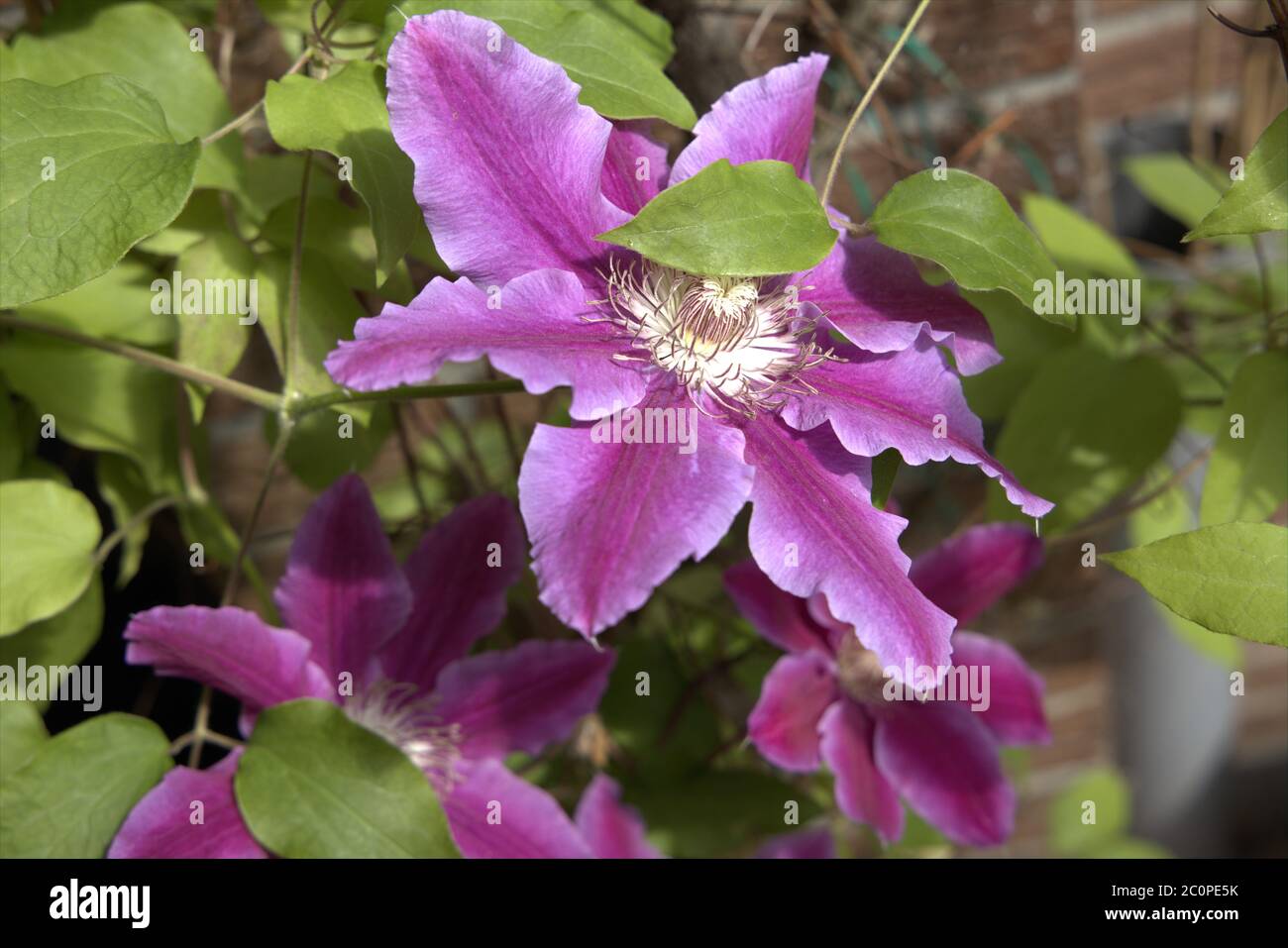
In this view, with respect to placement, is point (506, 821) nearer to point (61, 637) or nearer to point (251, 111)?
point (61, 637)

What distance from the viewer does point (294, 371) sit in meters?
0.62

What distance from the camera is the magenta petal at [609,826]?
0.77m

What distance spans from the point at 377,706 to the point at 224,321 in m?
0.27

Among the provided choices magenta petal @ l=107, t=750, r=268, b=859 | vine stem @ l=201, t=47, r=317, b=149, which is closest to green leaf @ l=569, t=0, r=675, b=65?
vine stem @ l=201, t=47, r=317, b=149

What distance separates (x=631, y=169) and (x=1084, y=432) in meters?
0.35

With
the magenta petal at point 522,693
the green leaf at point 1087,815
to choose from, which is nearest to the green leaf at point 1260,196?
the magenta petal at point 522,693

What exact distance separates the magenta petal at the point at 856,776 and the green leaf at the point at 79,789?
0.40m

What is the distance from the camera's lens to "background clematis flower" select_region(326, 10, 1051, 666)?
474 mm

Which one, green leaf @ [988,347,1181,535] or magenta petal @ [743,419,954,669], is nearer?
magenta petal @ [743,419,954,669]

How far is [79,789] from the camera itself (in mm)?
609

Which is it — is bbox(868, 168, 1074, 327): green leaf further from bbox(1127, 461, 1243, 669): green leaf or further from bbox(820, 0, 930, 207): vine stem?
bbox(1127, 461, 1243, 669): green leaf

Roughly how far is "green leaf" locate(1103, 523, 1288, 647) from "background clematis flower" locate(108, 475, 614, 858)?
325 mm
